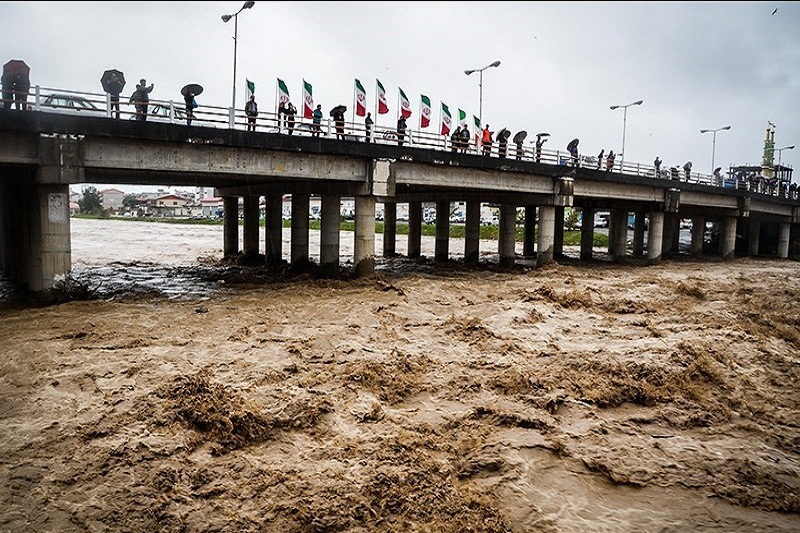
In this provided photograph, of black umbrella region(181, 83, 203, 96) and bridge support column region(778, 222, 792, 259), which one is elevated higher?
black umbrella region(181, 83, 203, 96)

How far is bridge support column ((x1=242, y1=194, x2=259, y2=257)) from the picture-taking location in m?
38.1

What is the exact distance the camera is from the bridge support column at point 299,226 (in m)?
32.2

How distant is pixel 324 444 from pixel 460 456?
7.52 ft

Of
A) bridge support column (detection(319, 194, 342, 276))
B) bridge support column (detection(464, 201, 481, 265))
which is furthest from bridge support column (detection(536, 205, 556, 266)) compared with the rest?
bridge support column (detection(319, 194, 342, 276))

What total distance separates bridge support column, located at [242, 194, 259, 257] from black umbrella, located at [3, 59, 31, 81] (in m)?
19.4

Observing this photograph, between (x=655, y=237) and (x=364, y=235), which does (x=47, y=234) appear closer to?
(x=364, y=235)

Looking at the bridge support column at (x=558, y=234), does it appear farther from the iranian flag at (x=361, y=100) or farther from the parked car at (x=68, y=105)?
the parked car at (x=68, y=105)

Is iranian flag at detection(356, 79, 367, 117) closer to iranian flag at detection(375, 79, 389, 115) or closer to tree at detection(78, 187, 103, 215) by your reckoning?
iranian flag at detection(375, 79, 389, 115)

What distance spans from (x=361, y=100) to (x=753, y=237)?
4982cm

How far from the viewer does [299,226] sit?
3281 centimetres

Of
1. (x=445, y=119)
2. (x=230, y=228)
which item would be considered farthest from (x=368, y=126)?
(x=230, y=228)

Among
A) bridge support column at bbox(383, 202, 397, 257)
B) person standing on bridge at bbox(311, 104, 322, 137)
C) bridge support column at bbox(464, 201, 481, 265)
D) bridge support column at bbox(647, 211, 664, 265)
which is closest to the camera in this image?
person standing on bridge at bbox(311, 104, 322, 137)

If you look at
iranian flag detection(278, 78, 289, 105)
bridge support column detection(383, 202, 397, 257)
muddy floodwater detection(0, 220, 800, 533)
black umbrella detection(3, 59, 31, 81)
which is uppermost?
iranian flag detection(278, 78, 289, 105)

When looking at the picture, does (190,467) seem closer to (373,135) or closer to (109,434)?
(109,434)
